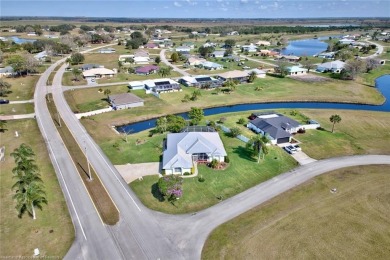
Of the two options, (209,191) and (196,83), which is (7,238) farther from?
(196,83)

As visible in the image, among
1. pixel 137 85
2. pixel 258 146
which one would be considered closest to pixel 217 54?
pixel 137 85

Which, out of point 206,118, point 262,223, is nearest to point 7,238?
point 262,223

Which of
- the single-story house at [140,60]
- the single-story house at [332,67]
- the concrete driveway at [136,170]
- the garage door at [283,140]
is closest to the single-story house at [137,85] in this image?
the single-story house at [140,60]

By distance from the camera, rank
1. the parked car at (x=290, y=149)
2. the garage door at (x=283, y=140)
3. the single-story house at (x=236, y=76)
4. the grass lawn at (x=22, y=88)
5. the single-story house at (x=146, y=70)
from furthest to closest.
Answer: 1. the single-story house at (x=146, y=70)
2. the single-story house at (x=236, y=76)
3. the grass lawn at (x=22, y=88)
4. the garage door at (x=283, y=140)
5. the parked car at (x=290, y=149)

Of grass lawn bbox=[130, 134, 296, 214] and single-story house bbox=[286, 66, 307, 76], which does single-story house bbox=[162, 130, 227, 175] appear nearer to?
grass lawn bbox=[130, 134, 296, 214]

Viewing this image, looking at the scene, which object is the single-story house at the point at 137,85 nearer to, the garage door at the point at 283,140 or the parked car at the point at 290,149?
the garage door at the point at 283,140

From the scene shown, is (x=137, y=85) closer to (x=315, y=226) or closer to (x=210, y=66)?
(x=210, y=66)
